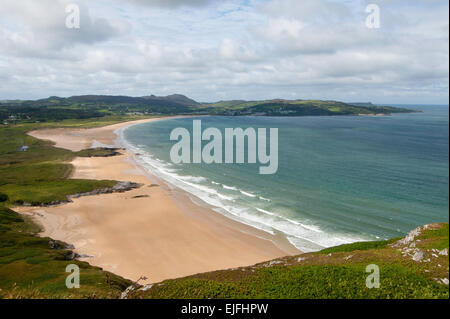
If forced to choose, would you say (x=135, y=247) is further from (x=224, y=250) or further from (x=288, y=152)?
(x=288, y=152)

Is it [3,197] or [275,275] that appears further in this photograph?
[3,197]

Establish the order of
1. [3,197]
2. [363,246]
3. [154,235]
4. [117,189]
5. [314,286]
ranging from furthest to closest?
1. [117,189]
2. [3,197]
3. [154,235]
4. [363,246]
5. [314,286]

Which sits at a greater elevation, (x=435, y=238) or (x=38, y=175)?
(x=435, y=238)

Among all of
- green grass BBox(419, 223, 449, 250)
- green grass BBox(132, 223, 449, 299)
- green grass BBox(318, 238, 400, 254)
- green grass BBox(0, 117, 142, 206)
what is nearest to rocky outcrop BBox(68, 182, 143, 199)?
green grass BBox(0, 117, 142, 206)

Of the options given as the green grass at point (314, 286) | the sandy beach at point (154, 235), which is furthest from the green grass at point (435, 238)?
the sandy beach at point (154, 235)

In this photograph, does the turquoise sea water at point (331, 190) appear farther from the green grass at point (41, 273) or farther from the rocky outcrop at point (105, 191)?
the green grass at point (41, 273)

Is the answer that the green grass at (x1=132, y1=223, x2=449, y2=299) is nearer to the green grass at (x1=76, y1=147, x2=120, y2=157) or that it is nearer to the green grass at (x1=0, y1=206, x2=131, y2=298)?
the green grass at (x1=0, y1=206, x2=131, y2=298)

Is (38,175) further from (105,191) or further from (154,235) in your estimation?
(154,235)

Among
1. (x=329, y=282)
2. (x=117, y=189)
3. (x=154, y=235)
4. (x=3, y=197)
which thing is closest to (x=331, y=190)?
(x=154, y=235)
